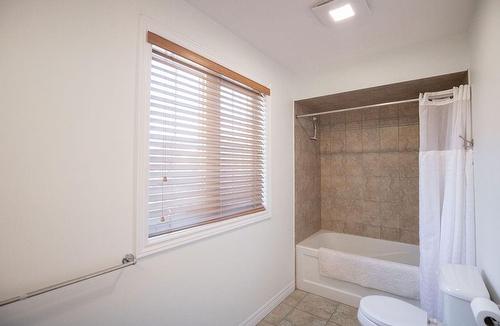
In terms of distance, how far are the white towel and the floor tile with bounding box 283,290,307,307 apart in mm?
337

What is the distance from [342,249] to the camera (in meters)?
3.27

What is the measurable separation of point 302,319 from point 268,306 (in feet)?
1.07

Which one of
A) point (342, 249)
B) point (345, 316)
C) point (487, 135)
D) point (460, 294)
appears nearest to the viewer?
point (460, 294)

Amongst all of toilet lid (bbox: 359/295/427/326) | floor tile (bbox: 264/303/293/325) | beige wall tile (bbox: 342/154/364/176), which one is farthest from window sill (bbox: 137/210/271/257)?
beige wall tile (bbox: 342/154/364/176)

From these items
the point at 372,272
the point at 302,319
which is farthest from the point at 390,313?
the point at 302,319

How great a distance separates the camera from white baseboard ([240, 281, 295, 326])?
210 cm

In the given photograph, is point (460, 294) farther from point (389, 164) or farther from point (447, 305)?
point (389, 164)

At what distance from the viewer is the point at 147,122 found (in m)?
1.35

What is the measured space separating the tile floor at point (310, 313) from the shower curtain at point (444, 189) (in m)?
0.67

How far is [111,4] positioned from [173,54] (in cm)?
39

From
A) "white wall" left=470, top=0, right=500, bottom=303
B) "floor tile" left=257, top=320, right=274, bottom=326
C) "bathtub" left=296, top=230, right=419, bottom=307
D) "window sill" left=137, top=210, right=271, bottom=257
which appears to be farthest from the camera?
"bathtub" left=296, top=230, right=419, bottom=307

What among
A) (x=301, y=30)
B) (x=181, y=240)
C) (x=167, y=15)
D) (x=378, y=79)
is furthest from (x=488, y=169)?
(x=167, y=15)

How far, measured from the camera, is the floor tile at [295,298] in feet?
8.20

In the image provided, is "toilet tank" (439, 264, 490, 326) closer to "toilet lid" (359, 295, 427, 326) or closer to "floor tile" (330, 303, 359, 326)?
"toilet lid" (359, 295, 427, 326)
